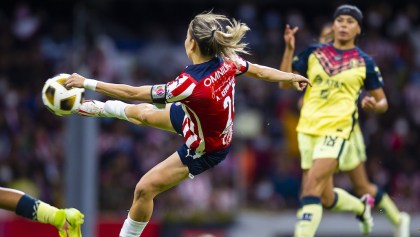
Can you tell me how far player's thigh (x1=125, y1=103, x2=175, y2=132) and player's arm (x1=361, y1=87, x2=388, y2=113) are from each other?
1.93 metres

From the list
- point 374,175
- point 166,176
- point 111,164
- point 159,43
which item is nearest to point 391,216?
point 166,176

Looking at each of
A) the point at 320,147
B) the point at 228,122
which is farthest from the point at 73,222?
the point at 320,147

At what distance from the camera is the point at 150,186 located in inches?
349

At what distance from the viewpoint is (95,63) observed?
679 inches

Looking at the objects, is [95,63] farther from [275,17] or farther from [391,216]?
[391,216]

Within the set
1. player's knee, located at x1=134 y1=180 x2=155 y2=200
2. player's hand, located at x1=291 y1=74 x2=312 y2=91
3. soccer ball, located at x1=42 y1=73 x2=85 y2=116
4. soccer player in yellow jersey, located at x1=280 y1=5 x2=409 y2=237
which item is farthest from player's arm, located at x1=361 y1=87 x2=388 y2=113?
soccer ball, located at x1=42 y1=73 x2=85 y2=116

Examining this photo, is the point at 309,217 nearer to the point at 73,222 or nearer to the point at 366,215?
the point at 366,215

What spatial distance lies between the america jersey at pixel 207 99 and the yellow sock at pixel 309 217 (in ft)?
3.94

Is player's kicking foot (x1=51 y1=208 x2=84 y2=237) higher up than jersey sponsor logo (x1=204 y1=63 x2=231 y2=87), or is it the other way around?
jersey sponsor logo (x1=204 y1=63 x2=231 y2=87)

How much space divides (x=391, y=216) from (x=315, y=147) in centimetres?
202

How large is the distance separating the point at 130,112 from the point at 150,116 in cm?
19

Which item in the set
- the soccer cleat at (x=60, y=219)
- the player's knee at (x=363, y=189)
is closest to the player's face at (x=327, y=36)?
the player's knee at (x=363, y=189)

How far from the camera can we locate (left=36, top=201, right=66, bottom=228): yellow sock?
871 centimetres

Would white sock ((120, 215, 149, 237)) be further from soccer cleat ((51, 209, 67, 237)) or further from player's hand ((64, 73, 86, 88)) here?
player's hand ((64, 73, 86, 88))
